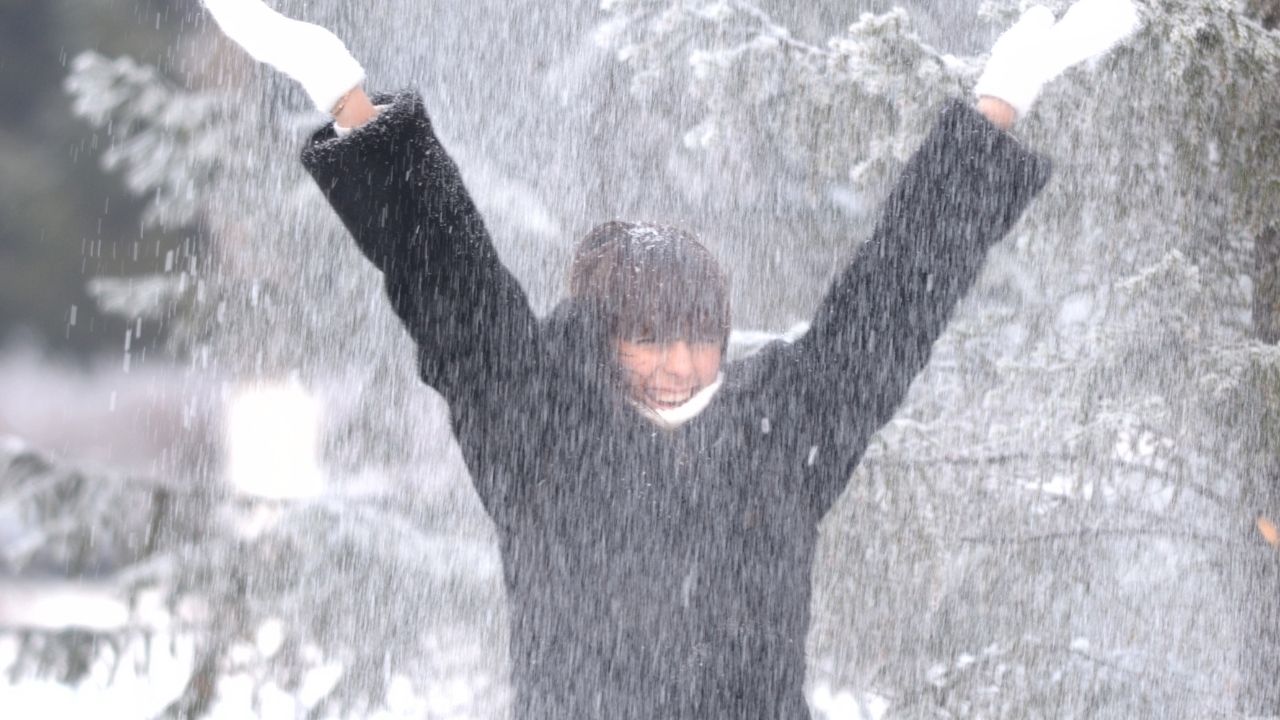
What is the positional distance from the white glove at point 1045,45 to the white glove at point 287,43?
2.66ft

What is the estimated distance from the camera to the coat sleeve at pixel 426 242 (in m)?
1.30

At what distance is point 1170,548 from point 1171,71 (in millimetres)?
1676

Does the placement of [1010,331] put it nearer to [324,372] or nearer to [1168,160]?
[1168,160]

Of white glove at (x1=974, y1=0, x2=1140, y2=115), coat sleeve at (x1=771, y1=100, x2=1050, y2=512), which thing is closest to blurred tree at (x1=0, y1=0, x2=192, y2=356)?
coat sleeve at (x1=771, y1=100, x2=1050, y2=512)

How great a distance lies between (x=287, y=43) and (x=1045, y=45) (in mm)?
928

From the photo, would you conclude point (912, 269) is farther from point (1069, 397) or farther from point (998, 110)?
point (1069, 397)

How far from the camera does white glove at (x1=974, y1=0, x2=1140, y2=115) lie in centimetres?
148

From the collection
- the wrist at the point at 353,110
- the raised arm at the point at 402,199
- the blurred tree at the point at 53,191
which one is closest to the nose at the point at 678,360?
the raised arm at the point at 402,199

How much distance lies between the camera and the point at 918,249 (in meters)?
1.42

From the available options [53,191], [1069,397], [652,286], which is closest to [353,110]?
[652,286]

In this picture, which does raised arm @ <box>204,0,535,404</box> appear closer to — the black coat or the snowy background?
the black coat

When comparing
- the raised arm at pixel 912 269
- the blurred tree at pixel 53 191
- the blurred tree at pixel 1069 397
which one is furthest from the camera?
the blurred tree at pixel 53 191

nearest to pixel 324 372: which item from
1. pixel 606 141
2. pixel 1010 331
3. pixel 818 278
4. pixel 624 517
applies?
pixel 606 141

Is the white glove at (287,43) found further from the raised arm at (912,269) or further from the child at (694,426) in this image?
the raised arm at (912,269)
